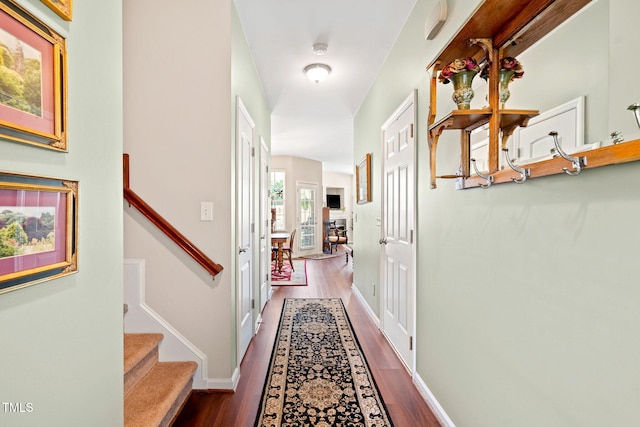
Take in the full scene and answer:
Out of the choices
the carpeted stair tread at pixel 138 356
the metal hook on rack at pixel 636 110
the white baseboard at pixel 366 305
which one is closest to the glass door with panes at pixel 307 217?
the white baseboard at pixel 366 305

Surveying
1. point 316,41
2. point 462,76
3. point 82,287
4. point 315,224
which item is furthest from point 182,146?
point 315,224

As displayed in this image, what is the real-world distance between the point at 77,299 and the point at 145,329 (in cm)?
141

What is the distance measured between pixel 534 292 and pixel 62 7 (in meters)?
1.69

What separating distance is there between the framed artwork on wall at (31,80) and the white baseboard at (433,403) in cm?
212

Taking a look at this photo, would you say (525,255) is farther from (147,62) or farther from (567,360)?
(147,62)

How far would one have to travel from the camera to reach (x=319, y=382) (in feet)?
7.52

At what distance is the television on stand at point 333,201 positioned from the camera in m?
11.9

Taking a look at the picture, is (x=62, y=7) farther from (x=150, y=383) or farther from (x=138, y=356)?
(x=150, y=383)

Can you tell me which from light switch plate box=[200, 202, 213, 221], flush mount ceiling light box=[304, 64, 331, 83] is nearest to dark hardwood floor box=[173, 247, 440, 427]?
light switch plate box=[200, 202, 213, 221]

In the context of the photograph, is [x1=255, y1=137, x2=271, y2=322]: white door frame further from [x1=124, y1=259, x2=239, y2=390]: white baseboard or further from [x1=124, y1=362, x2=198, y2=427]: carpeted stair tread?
[x1=124, y1=362, x2=198, y2=427]: carpeted stair tread

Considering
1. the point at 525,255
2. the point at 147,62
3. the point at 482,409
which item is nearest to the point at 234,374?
the point at 482,409

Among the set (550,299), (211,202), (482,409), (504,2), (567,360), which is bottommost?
(482,409)

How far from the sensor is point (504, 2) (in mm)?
1154

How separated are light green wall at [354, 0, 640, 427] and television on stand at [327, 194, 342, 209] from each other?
31.9ft
